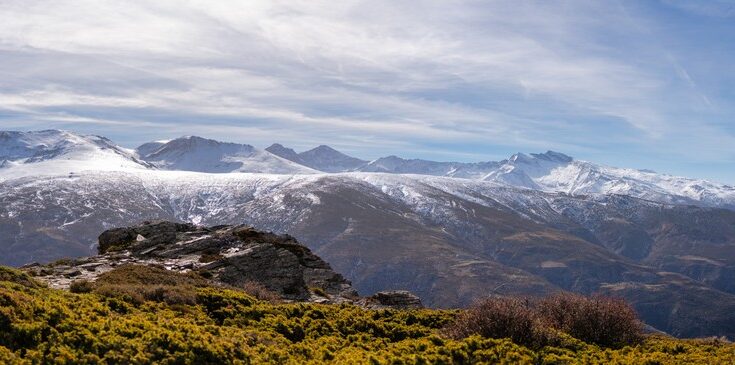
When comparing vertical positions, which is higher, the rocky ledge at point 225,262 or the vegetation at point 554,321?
the vegetation at point 554,321

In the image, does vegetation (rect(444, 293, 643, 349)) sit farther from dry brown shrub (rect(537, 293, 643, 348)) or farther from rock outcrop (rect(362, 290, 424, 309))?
rock outcrop (rect(362, 290, 424, 309))

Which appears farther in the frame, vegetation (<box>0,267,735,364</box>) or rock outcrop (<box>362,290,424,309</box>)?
rock outcrop (<box>362,290,424,309</box>)

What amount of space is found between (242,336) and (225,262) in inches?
1201

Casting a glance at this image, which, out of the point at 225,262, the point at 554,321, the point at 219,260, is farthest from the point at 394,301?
the point at 219,260

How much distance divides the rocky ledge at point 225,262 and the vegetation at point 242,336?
38.5 feet

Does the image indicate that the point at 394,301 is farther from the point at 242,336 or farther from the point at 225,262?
the point at 242,336

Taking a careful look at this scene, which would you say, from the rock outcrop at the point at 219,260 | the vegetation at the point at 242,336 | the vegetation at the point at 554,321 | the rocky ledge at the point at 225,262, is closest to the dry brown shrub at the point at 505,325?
the vegetation at the point at 554,321

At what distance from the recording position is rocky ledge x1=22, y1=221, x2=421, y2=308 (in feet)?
171

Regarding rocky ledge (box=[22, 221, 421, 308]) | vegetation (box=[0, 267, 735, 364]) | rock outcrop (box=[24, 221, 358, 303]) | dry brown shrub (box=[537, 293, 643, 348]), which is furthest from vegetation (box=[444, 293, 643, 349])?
rock outcrop (box=[24, 221, 358, 303])

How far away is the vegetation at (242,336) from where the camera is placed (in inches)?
860

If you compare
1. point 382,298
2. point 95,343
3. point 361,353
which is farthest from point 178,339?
point 382,298

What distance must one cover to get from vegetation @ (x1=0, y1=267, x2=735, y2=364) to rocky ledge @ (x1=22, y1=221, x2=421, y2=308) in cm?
1175

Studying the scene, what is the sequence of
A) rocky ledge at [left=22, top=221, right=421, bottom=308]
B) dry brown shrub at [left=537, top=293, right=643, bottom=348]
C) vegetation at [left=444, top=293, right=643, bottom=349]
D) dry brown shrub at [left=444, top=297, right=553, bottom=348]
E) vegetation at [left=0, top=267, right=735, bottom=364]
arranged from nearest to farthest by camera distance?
1. vegetation at [left=0, top=267, right=735, bottom=364]
2. dry brown shrub at [left=444, top=297, right=553, bottom=348]
3. vegetation at [left=444, top=293, right=643, bottom=349]
4. dry brown shrub at [left=537, top=293, right=643, bottom=348]
5. rocky ledge at [left=22, top=221, right=421, bottom=308]

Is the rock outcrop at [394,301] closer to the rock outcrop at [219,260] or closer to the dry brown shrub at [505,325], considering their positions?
the rock outcrop at [219,260]
